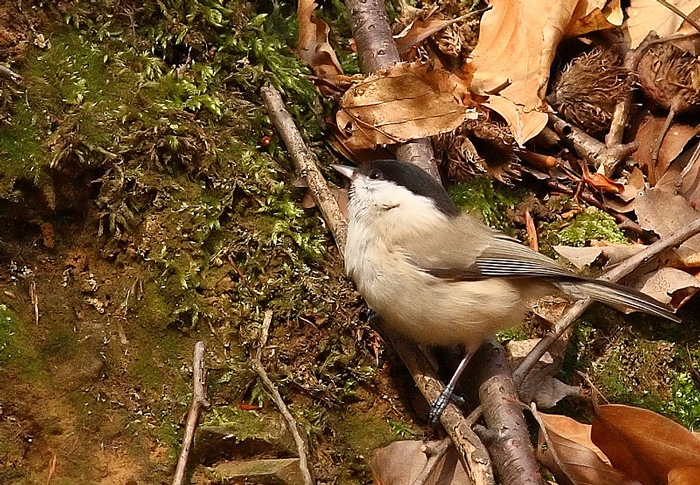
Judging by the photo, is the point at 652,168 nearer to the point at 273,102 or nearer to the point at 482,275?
the point at 482,275

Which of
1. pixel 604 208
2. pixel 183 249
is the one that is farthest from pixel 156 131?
pixel 604 208

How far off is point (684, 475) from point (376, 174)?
143 cm

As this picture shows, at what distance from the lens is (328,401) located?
260 cm

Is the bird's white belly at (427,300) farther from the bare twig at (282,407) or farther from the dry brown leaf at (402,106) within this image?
the dry brown leaf at (402,106)

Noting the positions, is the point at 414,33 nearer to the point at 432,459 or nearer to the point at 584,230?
the point at 584,230

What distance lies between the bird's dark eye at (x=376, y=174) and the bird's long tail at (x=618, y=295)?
2.50ft

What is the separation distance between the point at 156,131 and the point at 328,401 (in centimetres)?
116

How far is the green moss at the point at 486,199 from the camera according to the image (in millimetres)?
3236

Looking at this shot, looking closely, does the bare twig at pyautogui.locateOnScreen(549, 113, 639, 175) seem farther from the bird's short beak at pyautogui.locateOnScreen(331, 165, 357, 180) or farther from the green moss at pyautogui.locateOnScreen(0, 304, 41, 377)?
the green moss at pyautogui.locateOnScreen(0, 304, 41, 377)

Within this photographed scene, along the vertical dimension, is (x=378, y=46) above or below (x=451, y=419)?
above

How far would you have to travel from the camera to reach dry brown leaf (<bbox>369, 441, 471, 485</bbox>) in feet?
7.73

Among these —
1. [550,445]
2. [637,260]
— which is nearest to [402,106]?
[637,260]

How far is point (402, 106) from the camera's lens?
10.2 ft

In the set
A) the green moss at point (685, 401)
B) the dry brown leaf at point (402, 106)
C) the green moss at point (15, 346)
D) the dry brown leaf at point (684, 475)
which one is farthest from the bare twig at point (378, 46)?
the green moss at point (15, 346)
